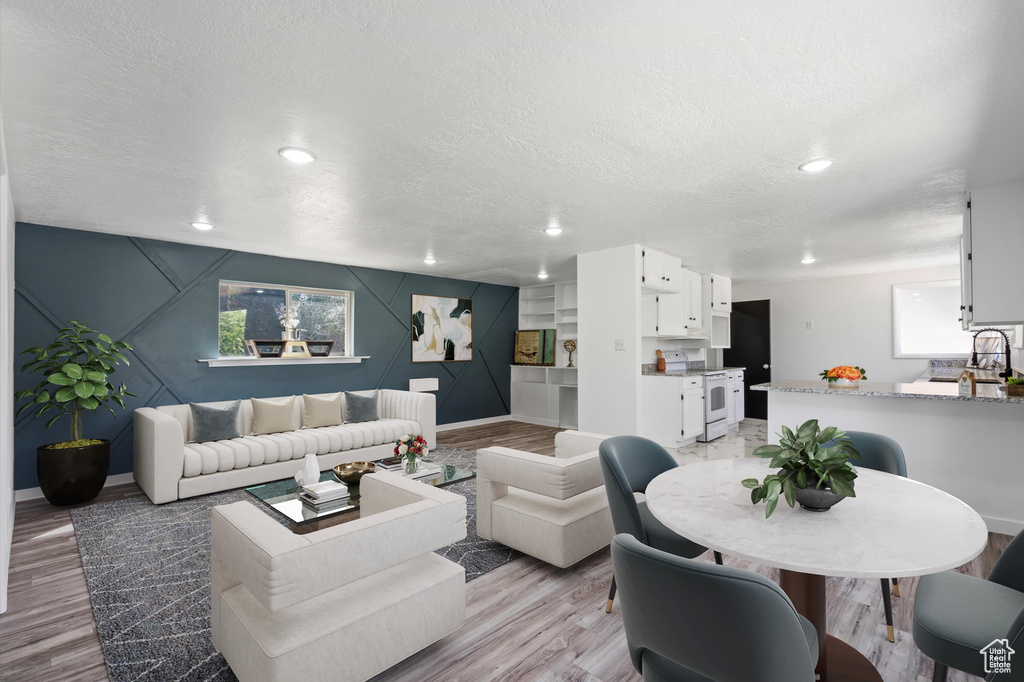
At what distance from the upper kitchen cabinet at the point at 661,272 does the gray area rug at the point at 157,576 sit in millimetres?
2822

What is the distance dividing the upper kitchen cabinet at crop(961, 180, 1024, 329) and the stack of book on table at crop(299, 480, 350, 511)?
4402 millimetres

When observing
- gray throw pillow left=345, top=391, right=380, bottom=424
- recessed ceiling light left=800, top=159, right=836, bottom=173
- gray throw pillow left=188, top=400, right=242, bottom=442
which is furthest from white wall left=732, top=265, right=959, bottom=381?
gray throw pillow left=188, top=400, right=242, bottom=442

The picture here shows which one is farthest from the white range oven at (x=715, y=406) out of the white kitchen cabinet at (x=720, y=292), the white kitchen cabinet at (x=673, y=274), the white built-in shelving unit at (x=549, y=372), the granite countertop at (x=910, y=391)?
the white built-in shelving unit at (x=549, y=372)

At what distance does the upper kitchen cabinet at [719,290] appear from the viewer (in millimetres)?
6922

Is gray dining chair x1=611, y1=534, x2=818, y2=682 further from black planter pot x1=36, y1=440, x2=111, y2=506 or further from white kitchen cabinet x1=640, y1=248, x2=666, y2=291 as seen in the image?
black planter pot x1=36, y1=440, x2=111, y2=506

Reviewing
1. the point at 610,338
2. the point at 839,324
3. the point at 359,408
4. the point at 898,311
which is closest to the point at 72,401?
the point at 359,408

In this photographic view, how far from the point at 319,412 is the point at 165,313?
1.77 meters

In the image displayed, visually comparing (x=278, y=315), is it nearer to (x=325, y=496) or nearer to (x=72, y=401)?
(x=72, y=401)

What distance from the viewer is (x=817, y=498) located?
5.06 feet

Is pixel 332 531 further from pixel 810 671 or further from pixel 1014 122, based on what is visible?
pixel 1014 122

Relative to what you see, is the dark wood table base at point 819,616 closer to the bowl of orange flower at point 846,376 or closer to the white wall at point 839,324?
the bowl of orange flower at point 846,376

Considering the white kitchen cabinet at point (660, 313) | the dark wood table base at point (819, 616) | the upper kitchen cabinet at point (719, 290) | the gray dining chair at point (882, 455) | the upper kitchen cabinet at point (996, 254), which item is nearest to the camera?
the dark wood table base at point (819, 616)

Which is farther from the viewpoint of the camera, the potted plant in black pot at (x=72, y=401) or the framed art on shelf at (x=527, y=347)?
the framed art on shelf at (x=527, y=347)

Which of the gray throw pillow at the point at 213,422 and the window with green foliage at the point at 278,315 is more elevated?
the window with green foliage at the point at 278,315
